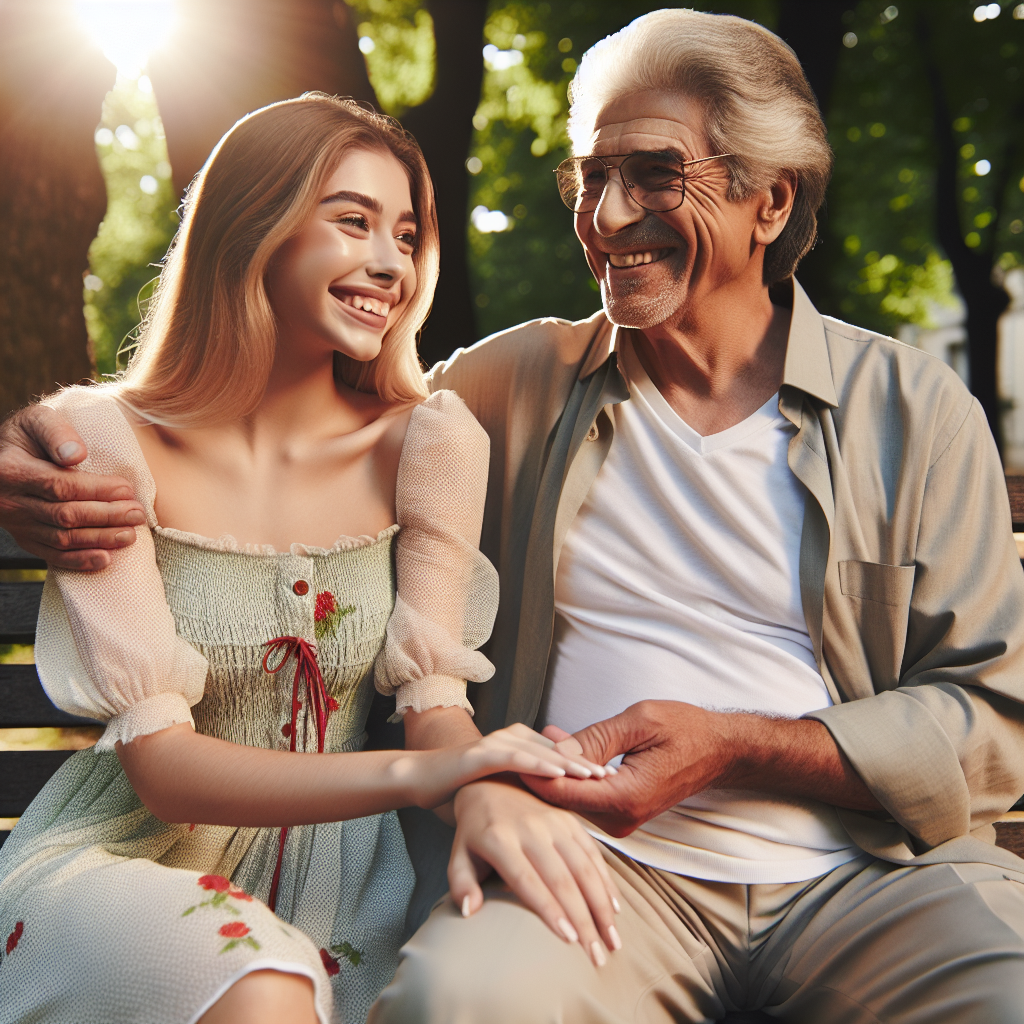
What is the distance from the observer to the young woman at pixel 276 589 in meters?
2.00

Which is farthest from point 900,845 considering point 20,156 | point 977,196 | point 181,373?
point 977,196

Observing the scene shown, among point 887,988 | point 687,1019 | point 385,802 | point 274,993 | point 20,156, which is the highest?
point 20,156

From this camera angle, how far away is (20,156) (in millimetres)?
5230

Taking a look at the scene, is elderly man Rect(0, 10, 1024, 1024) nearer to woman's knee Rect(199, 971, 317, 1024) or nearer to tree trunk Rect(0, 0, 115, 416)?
woman's knee Rect(199, 971, 317, 1024)

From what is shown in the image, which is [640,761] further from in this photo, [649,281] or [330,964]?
[649,281]

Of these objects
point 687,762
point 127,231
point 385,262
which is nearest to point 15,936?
point 687,762

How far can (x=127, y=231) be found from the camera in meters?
26.3

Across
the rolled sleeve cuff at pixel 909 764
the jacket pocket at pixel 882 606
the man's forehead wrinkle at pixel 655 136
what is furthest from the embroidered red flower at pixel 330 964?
the man's forehead wrinkle at pixel 655 136

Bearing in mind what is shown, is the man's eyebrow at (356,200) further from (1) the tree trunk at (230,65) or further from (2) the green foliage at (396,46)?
(2) the green foliage at (396,46)

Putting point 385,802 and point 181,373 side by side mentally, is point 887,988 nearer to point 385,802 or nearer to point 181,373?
point 385,802

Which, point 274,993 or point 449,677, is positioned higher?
point 449,677

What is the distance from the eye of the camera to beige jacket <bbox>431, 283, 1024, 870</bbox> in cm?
225

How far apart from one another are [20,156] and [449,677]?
4238mm

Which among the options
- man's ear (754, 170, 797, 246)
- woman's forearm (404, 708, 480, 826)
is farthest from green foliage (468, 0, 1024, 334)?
woman's forearm (404, 708, 480, 826)
